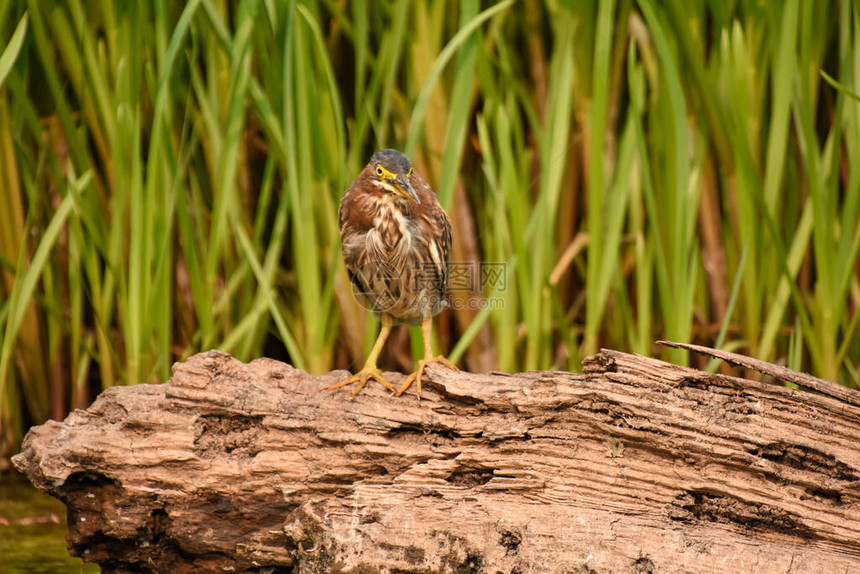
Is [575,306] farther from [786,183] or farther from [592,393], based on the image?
[592,393]

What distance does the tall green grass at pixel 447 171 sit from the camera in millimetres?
3408

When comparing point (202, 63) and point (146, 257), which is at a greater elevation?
point (202, 63)

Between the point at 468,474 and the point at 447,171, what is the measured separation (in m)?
1.48

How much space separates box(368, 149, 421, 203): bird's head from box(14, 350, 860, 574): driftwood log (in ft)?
2.39

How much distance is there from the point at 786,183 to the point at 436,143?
1.65 m

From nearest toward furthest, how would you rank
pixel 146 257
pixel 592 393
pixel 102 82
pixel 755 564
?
pixel 755 564
pixel 592 393
pixel 146 257
pixel 102 82

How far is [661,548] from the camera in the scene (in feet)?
7.11

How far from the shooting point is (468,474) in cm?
240

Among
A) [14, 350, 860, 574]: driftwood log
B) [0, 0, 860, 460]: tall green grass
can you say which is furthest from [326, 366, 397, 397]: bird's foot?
[0, 0, 860, 460]: tall green grass

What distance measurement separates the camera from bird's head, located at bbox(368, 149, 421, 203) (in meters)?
→ 2.90

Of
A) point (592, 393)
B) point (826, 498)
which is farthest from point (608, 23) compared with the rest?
point (826, 498)

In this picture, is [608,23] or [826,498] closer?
[826,498]

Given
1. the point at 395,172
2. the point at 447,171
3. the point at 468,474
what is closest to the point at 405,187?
the point at 395,172

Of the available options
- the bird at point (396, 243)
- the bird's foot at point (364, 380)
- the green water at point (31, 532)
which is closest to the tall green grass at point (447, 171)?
the bird at point (396, 243)
